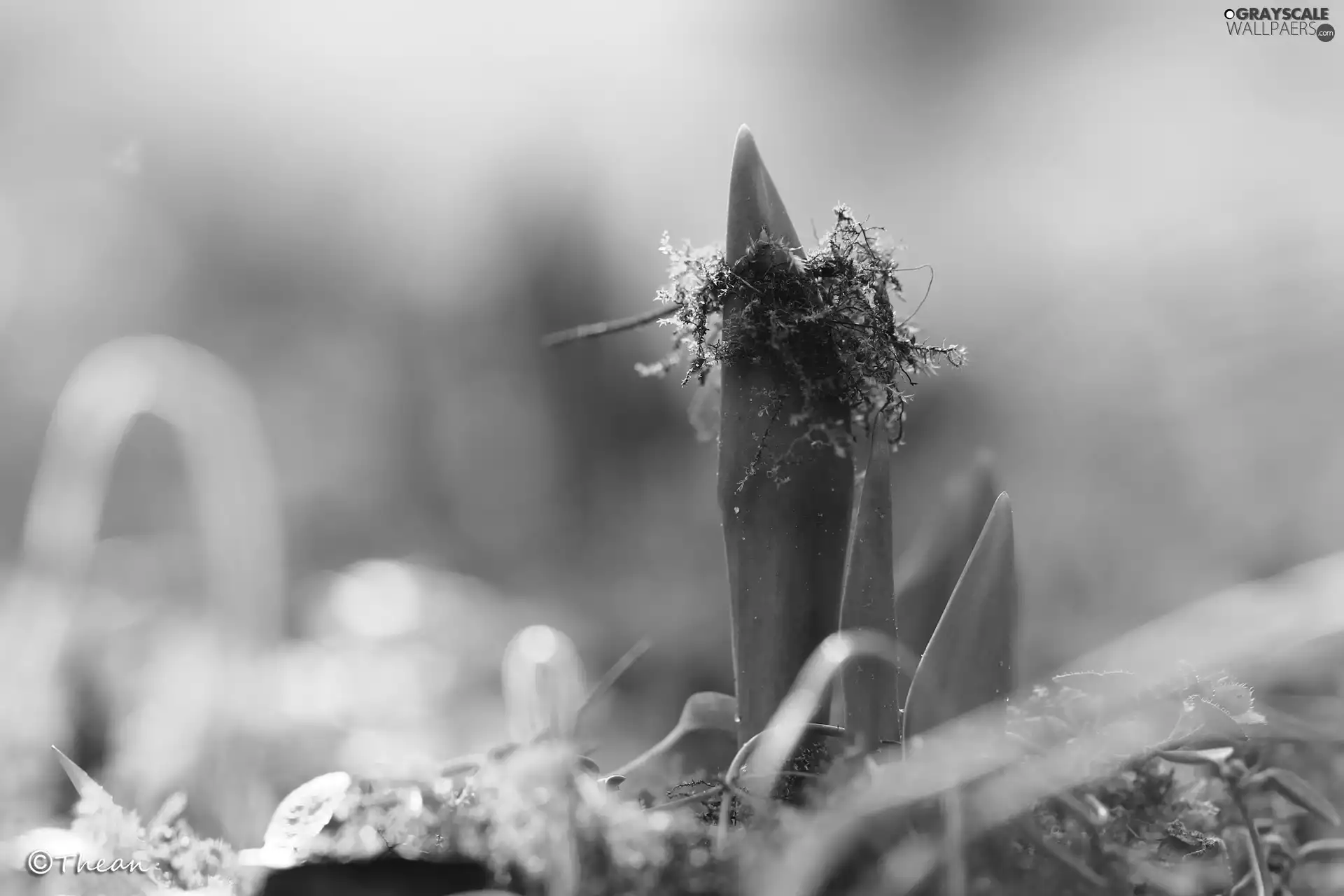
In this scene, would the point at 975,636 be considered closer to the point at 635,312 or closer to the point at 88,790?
the point at 88,790

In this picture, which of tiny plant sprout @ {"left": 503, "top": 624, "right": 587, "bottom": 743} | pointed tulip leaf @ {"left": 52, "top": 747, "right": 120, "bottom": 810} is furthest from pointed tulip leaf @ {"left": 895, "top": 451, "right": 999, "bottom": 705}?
pointed tulip leaf @ {"left": 52, "top": 747, "right": 120, "bottom": 810}

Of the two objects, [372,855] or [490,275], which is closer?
[372,855]

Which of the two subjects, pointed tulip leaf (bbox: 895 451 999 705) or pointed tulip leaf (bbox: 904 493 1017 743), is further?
pointed tulip leaf (bbox: 895 451 999 705)

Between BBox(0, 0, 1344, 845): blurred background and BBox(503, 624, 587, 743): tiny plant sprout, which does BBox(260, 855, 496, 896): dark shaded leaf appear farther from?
BBox(0, 0, 1344, 845): blurred background

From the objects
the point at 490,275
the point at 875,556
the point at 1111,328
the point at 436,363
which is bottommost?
the point at 875,556

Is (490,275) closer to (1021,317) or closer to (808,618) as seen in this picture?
(1021,317)

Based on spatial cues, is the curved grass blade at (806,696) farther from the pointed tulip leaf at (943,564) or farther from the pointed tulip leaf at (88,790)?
the pointed tulip leaf at (88,790)

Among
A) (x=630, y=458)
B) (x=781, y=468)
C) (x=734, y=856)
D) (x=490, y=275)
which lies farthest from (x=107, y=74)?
(x=734, y=856)
